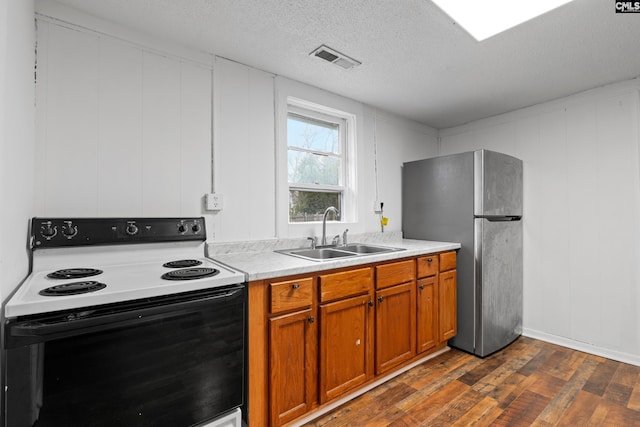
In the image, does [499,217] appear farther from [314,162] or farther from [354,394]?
[354,394]

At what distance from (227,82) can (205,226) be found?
1.03 metres

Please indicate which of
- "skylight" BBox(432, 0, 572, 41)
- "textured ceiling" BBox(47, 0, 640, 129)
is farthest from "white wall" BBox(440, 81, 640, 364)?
"skylight" BBox(432, 0, 572, 41)

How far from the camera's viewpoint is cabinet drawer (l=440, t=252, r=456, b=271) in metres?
2.51

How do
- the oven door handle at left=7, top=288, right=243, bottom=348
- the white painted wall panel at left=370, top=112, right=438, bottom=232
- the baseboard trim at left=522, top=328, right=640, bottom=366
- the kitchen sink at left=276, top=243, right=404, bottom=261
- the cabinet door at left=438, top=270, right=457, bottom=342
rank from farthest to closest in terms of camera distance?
the white painted wall panel at left=370, top=112, right=438, bottom=232 → the cabinet door at left=438, top=270, right=457, bottom=342 → the baseboard trim at left=522, top=328, right=640, bottom=366 → the kitchen sink at left=276, top=243, right=404, bottom=261 → the oven door handle at left=7, top=288, right=243, bottom=348

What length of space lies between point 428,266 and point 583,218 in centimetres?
153

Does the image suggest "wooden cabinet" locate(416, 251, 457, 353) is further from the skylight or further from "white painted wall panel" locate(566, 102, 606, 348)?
the skylight

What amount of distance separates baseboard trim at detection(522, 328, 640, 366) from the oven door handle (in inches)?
122

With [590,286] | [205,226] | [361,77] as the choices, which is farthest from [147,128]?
[590,286]

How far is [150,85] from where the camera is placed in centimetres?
182

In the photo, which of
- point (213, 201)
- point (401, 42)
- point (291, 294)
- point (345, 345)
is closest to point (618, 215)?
point (401, 42)

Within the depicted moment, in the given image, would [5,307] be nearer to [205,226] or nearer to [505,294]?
[205,226]

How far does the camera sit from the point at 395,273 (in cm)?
214

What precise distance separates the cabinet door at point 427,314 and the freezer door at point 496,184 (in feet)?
2.46

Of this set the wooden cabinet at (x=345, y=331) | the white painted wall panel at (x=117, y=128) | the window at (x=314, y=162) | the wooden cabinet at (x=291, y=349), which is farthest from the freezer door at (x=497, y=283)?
the white painted wall panel at (x=117, y=128)
